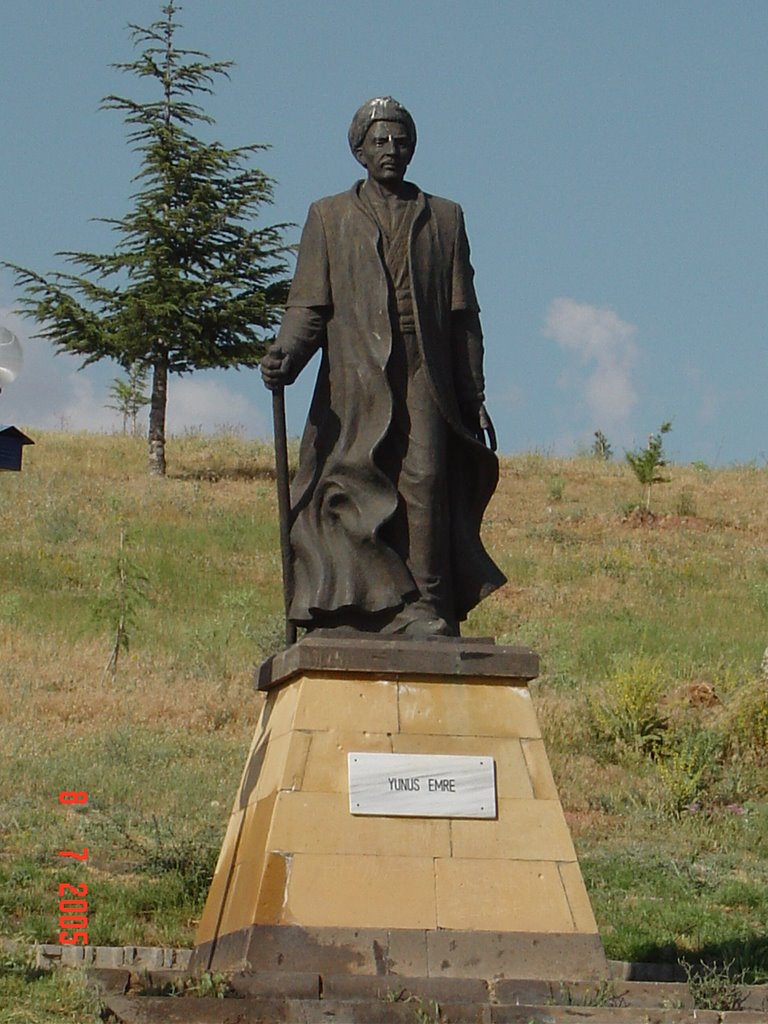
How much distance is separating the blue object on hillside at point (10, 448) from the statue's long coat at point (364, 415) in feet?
5.80

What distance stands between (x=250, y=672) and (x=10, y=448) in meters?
11.0

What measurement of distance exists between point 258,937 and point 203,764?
6360 millimetres

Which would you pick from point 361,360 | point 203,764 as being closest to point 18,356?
point 361,360

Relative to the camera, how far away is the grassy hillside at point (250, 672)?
9.55 m

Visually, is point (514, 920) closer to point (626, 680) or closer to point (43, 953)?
point (43, 953)

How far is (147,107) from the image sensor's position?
3512 centimetres

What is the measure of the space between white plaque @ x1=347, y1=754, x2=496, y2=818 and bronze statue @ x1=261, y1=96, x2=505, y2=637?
0.71m

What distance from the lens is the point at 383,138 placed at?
7.79 meters

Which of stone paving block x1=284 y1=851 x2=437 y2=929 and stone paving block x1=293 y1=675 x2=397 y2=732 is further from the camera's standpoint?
stone paving block x1=293 y1=675 x2=397 y2=732

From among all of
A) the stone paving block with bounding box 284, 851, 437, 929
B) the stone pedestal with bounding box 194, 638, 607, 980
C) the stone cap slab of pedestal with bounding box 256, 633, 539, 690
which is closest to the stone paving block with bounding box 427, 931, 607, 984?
the stone pedestal with bounding box 194, 638, 607, 980

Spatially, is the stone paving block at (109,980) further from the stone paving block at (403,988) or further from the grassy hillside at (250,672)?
the grassy hillside at (250,672)

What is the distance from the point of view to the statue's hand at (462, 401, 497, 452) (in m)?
A: 7.86
